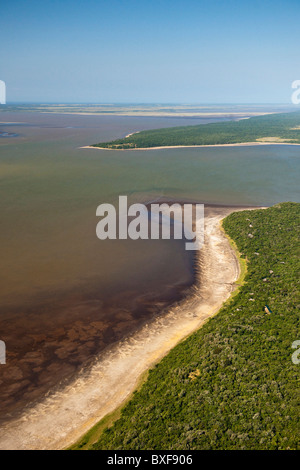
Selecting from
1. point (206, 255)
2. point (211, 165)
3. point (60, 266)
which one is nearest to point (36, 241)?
point (60, 266)

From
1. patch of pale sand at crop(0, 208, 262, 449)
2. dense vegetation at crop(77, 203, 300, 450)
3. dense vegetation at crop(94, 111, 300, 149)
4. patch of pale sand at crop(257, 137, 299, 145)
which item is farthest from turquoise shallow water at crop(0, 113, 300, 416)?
patch of pale sand at crop(257, 137, 299, 145)

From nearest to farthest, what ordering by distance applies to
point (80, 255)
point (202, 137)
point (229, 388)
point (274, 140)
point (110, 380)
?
point (229, 388) → point (110, 380) → point (80, 255) → point (202, 137) → point (274, 140)

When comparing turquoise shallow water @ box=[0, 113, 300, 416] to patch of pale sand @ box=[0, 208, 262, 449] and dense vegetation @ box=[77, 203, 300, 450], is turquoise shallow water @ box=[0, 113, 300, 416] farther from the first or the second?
dense vegetation @ box=[77, 203, 300, 450]

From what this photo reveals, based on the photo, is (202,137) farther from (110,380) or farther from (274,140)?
(110,380)

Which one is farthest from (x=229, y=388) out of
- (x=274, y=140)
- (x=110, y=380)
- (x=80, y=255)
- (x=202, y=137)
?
(x=274, y=140)

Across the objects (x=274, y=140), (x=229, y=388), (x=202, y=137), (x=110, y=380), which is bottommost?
(x=110, y=380)
